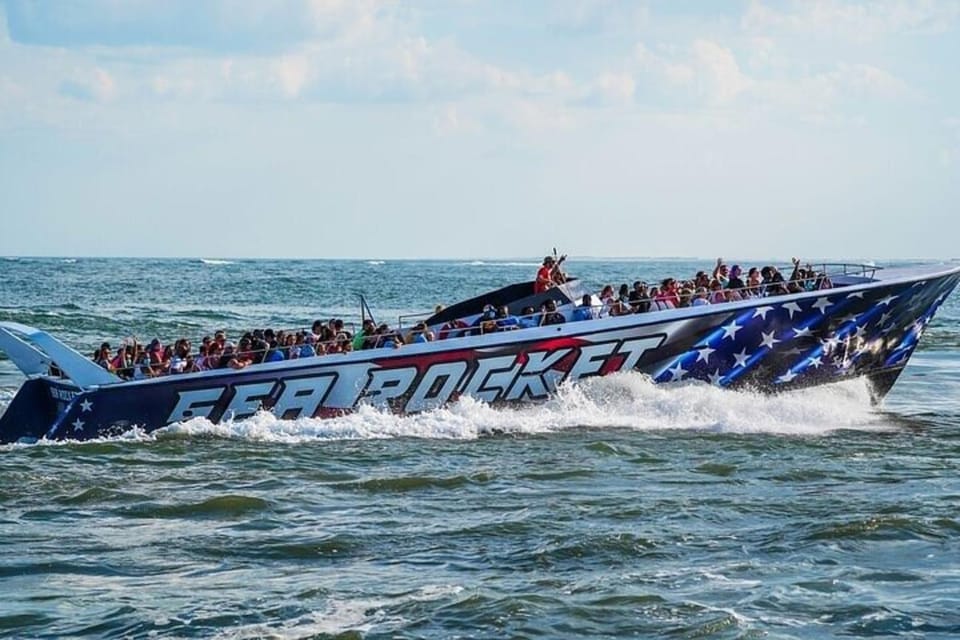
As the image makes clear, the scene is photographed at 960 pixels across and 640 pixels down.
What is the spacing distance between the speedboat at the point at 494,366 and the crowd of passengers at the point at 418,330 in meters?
0.24

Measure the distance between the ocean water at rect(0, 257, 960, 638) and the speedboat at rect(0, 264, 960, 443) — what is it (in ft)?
1.01

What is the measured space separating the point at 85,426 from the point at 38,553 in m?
6.77

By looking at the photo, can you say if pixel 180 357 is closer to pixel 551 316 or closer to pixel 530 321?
pixel 530 321

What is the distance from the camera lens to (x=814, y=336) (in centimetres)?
2064

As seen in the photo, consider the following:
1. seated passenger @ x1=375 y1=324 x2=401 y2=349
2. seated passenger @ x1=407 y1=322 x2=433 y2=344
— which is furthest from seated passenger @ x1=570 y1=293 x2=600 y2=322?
seated passenger @ x1=375 y1=324 x2=401 y2=349

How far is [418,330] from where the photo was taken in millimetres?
20344

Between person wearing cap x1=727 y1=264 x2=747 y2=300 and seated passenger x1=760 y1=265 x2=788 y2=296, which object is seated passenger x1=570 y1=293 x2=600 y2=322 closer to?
person wearing cap x1=727 y1=264 x2=747 y2=300

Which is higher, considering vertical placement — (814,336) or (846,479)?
(814,336)

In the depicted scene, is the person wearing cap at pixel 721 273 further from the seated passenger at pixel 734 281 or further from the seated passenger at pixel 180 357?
the seated passenger at pixel 180 357

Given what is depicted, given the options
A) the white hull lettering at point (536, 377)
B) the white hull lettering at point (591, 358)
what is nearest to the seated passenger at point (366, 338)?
the white hull lettering at point (536, 377)

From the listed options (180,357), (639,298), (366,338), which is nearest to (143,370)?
(180,357)

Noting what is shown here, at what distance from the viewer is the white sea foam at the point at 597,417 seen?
19375 millimetres

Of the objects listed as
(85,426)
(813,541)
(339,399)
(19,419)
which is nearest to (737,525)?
(813,541)

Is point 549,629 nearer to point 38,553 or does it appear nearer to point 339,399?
point 38,553
